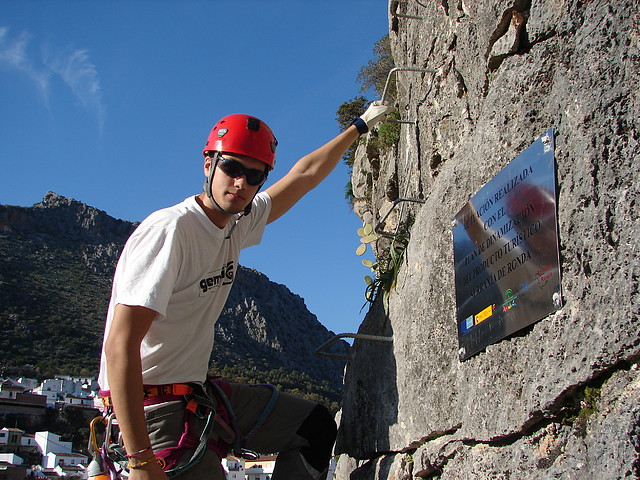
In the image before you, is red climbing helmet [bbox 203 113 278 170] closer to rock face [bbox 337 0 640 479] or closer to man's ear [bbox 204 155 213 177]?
man's ear [bbox 204 155 213 177]

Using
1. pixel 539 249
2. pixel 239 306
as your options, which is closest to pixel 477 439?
pixel 539 249

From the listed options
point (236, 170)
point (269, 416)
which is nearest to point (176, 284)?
point (236, 170)

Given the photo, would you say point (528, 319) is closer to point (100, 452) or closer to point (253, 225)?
point (253, 225)

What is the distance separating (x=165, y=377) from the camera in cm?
343

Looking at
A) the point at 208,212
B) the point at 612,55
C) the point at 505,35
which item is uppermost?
the point at 505,35

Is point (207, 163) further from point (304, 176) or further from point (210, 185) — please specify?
point (304, 176)

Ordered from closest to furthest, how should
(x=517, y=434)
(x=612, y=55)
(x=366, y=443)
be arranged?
(x=612, y=55)
(x=517, y=434)
(x=366, y=443)

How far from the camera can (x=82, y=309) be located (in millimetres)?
70750

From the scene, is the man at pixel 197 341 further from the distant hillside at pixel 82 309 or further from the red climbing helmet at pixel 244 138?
the distant hillside at pixel 82 309

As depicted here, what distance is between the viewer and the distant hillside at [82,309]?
65188 mm

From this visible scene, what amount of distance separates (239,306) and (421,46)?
78.5m

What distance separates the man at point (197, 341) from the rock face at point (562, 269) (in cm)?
74

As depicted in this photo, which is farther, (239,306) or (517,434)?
(239,306)

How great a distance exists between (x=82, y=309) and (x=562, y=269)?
74.0m
